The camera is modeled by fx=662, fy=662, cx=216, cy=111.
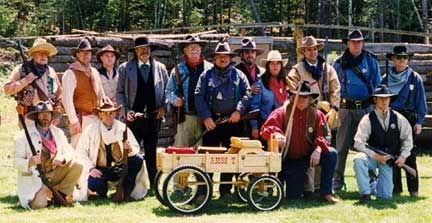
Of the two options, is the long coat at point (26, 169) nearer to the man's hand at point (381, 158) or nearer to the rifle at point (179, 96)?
the rifle at point (179, 96)

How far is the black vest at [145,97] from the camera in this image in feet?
26.6

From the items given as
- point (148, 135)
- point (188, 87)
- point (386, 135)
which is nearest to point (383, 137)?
point (386, 135)

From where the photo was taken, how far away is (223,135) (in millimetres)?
7863

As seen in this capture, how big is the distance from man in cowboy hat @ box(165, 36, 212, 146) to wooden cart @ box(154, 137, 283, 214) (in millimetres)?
838

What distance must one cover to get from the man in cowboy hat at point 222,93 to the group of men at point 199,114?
0.5 inches

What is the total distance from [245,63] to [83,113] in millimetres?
2058

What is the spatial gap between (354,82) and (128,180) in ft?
10.0

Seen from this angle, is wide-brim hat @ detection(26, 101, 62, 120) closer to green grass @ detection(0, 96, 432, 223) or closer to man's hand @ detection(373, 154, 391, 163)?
green grass @ detection(0, 96, 432, 223)

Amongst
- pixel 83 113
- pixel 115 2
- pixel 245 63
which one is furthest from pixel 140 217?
pixel 115 2

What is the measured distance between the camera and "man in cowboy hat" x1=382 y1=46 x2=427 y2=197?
323 inches

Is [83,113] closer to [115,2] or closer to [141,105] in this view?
[141,105]

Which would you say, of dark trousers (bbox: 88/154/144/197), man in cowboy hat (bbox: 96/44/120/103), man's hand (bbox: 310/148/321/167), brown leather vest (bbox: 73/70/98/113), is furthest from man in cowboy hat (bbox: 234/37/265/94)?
brown leather vest (bbox: 73/70/98/113)

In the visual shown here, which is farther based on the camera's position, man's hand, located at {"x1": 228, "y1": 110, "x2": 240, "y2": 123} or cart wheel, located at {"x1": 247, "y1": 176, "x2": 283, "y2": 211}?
man's hand, located at {"x1": 228, "y1": 110, "x2": 240, "y2": 123}

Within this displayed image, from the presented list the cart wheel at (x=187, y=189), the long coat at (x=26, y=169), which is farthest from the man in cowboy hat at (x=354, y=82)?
the long coat at (x=26, y=169)
